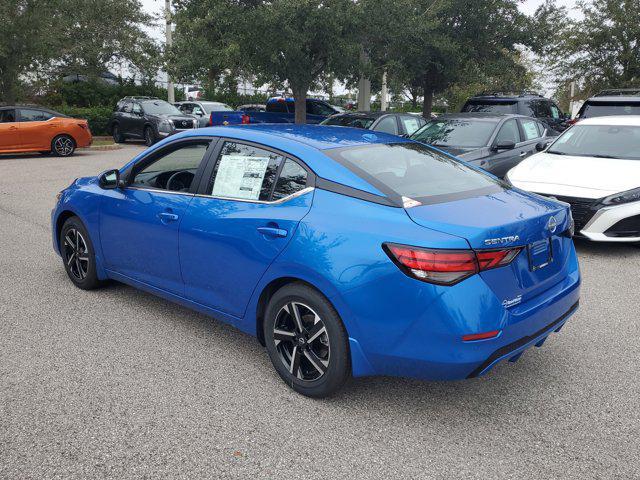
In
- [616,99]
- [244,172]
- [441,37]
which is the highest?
[441,37]

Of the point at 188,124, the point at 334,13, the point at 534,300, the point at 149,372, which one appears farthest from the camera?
the point at 188,124

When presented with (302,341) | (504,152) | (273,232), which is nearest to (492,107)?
(504,152)

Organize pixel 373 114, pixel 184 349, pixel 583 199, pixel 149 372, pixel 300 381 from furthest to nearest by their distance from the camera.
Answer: pixel 373 114 < pixel 583 199 < pixel 184 349 < pixel 149 372 < pixel 300 381

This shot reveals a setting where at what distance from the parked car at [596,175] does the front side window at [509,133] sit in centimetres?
116

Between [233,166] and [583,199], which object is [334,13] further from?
[233,166]

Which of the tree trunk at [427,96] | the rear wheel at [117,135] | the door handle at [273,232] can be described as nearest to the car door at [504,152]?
the door handle at [273,232]

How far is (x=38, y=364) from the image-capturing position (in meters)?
3.94

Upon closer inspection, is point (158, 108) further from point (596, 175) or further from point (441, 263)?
point (441, 263)

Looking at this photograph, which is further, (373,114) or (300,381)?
(373,114)

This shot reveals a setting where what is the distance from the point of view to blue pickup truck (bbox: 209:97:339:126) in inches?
721

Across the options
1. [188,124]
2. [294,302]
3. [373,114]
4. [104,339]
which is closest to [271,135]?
[294,302]

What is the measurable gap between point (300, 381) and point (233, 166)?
1495mm

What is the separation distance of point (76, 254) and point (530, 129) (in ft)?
27.7

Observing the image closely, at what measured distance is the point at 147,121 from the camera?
2133 centimetres
